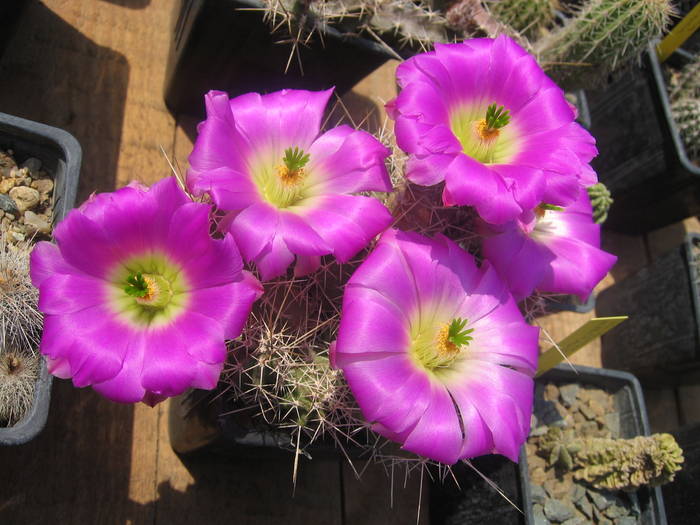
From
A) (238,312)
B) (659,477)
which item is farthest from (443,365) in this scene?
(659,477)

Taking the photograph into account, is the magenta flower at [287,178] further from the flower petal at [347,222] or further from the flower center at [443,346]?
the flower center at [443,346]

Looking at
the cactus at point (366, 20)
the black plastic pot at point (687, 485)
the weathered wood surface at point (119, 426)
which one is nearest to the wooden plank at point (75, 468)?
the weathered wood surface at point (119, 426)

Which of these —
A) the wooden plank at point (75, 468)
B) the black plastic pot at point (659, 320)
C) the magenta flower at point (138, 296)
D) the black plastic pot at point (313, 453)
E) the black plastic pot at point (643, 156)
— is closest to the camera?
the magenta flower at point (138, 296)

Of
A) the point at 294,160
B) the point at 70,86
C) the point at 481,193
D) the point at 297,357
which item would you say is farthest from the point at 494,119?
the point at 70,86

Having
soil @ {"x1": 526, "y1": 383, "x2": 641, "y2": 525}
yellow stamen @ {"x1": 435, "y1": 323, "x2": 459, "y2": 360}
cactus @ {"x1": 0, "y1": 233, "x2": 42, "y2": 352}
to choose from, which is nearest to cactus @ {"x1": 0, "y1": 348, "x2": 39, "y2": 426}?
cactus @ {"x1": 0, "y1": 233, "x2": 42, "y2": 352}

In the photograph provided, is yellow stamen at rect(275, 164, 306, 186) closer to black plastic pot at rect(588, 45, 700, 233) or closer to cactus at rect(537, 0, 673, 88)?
cactus at rect(537, 0, 673, 88)

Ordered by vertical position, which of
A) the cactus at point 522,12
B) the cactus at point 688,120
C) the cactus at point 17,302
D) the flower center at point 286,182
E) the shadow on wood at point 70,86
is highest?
the cactus at point 522,12

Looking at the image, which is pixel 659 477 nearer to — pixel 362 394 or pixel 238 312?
pixel 362 394
